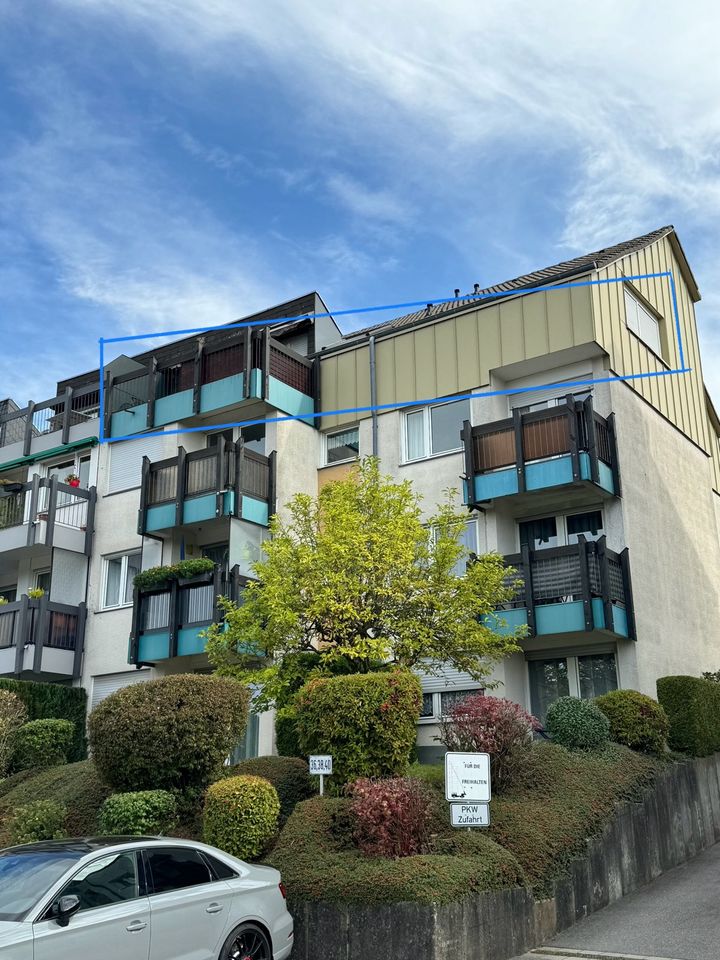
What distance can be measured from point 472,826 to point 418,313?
63.3 feet

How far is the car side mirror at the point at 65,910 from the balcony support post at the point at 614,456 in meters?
15.0

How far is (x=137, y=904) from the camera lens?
891cm

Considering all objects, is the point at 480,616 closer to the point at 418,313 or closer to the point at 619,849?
the point at 619,849

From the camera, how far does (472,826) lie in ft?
40.0

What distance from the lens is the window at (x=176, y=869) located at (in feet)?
30.6

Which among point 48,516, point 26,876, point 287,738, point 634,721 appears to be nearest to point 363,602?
point 287,738

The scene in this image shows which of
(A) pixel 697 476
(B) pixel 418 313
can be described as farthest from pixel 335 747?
(B) pixel 418 313

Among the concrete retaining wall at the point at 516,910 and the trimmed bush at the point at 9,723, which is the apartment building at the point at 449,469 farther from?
the concrete retaining wall at the point at 516,910

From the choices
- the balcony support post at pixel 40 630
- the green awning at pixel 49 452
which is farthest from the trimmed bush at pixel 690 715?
the green awning at pixel 49 452

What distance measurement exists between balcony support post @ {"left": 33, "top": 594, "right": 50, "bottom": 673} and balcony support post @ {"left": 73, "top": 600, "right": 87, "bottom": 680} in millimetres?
872

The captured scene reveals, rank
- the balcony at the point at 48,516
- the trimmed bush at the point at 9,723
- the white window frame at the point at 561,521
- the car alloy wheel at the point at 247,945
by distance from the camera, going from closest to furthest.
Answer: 1. the car alloy wheel at the point at 247,945
2. the trimmed bush at the point at 9,723
3. the white window frame at the point at 561,521
4. the balcony at the point at 48,516

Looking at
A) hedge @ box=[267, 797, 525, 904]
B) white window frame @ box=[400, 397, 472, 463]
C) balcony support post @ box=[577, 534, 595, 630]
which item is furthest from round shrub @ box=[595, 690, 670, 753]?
white window frame @ box=[400, 397, 472, 463]

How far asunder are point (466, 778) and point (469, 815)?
430 millimetres

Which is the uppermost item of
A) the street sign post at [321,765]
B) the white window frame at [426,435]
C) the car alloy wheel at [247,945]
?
the white window frame at [426,435]
